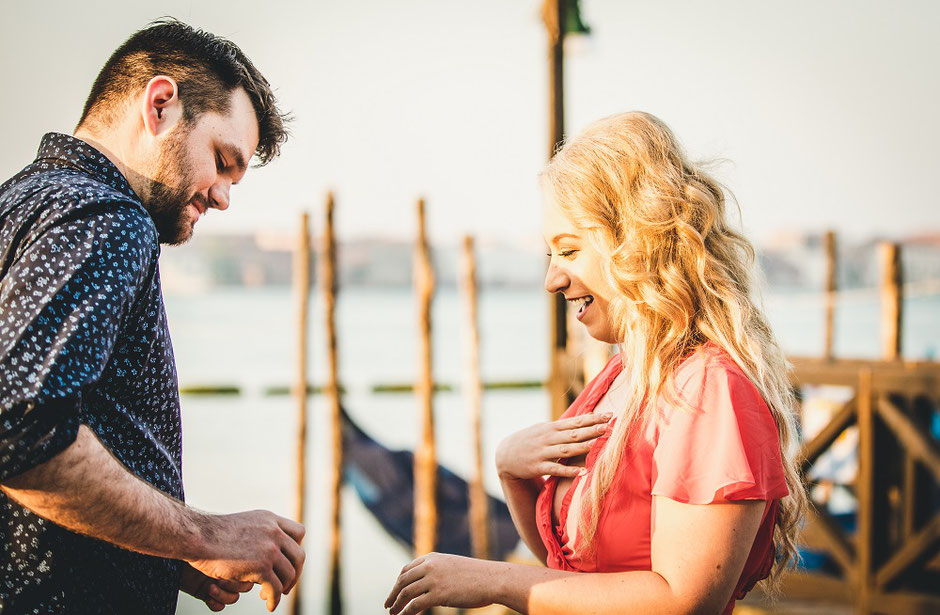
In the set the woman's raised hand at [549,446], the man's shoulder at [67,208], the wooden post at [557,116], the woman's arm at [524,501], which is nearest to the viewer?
the man's shoulder at [67,208]

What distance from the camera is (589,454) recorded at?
5.41ft

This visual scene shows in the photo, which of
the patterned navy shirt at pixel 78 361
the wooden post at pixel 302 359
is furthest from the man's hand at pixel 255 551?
the wooden post at pixel 302 359

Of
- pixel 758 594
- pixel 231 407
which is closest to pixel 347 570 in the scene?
pixel 758 594

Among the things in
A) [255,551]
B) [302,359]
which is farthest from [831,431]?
[302,359]

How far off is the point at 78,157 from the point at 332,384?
7.90 metres

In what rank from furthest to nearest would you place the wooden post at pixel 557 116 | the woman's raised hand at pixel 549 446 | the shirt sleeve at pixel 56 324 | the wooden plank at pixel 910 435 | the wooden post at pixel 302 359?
the wooden post at pixel 302 359 → the wooden post at pixel 557 116 → the wooden plank at pixel 910 435 → the woman's raised hand at pixel 549 446 → the shirt sleeve at pixel 56 324

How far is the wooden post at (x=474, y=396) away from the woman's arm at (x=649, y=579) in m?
8.38

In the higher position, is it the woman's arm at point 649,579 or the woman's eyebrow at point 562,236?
the woman's eyebrow at point 562,236

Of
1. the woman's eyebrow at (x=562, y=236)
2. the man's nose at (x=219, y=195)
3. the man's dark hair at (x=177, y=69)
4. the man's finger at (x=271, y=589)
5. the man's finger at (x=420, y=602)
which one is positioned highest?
the man's dark hair at (x=177, y=69)

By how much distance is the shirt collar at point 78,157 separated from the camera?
1.49 metres

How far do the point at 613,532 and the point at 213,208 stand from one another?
1066 mm

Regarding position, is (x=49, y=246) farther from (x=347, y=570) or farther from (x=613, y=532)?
(x=347, y=570)

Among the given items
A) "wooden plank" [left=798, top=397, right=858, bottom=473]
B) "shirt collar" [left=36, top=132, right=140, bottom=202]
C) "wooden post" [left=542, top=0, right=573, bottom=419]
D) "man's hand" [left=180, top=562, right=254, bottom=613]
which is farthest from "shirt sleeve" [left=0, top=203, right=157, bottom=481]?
"wooden plank" [left=798, top=397, right=858, bottom=473]

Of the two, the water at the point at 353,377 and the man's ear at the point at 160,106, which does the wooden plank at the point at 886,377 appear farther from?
the man's ear at the point at 160,106
